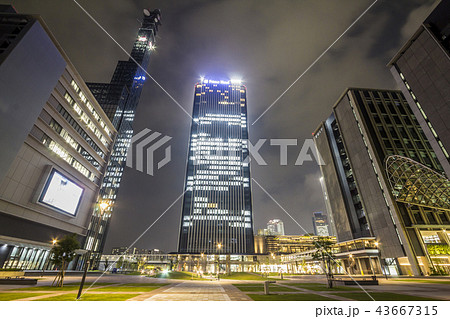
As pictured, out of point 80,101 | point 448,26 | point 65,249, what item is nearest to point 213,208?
point 80,101

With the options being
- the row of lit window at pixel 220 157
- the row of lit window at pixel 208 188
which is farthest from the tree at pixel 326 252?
the row of lit window at pixel 220 157

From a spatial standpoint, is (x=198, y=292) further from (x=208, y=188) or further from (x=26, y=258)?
(x=208, y=188)

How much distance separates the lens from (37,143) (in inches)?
1634

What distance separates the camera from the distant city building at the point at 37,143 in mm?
35719

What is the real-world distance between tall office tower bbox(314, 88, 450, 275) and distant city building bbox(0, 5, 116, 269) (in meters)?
73.7

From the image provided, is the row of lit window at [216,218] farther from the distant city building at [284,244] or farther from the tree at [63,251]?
the tree at [63,251]

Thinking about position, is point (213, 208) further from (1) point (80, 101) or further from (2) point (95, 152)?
(1) point (80, 101)

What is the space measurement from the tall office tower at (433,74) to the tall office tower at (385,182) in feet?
25.2

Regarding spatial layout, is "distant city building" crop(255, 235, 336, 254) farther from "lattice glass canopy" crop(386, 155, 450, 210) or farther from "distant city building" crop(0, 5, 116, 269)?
"distant city building" crop(0, 5, 116, 269)

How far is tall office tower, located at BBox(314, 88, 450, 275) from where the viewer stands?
162 feet

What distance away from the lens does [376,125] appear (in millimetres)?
68438

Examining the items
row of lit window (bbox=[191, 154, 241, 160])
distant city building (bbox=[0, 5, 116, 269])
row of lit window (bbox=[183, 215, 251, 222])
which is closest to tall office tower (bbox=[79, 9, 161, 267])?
distant city building (bbox=[0, 5, 116, 269])

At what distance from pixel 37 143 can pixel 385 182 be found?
88.5m

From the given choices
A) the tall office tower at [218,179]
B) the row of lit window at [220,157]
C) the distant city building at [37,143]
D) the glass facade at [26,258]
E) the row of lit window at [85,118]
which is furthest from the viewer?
the row of lit window at [220,157]
